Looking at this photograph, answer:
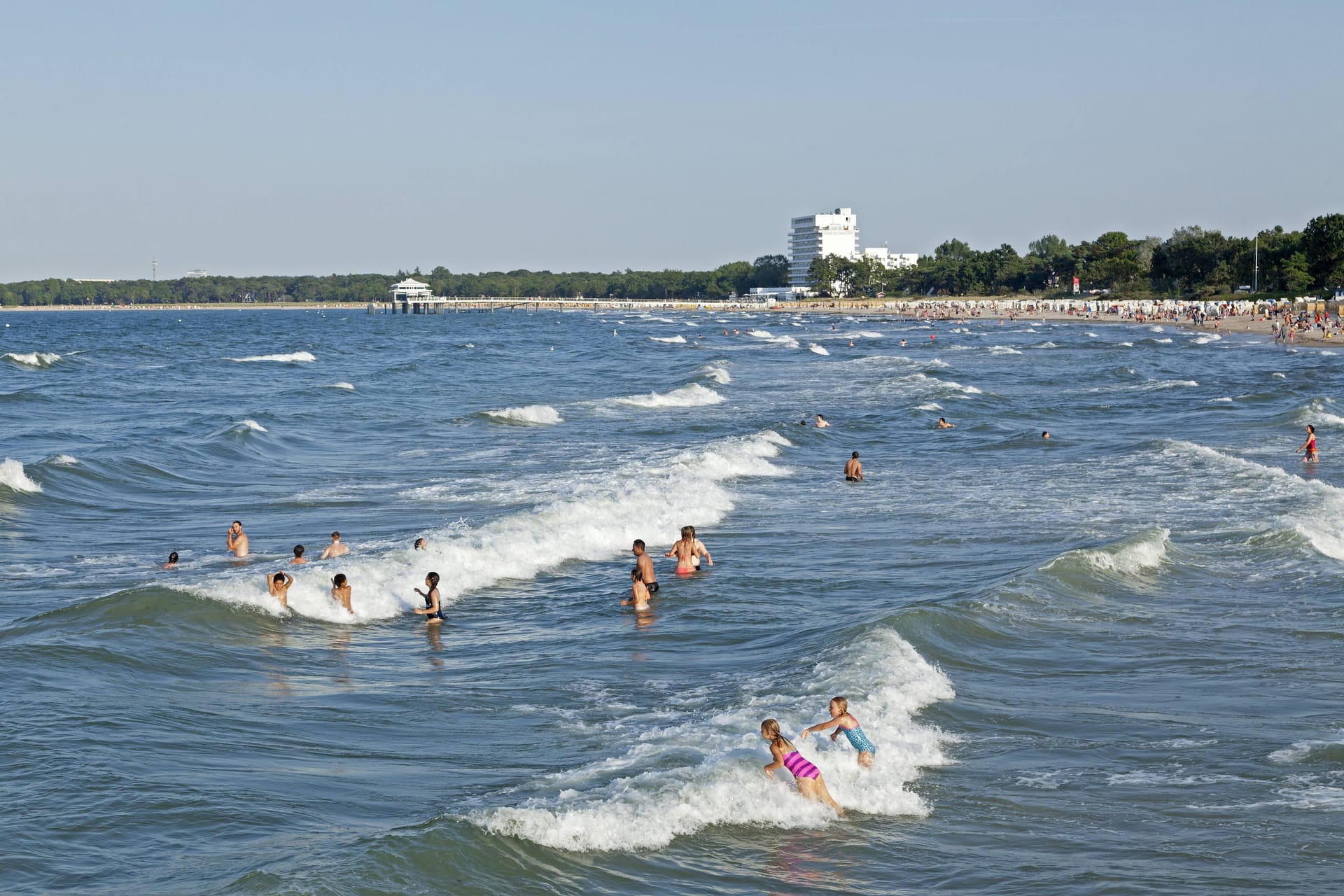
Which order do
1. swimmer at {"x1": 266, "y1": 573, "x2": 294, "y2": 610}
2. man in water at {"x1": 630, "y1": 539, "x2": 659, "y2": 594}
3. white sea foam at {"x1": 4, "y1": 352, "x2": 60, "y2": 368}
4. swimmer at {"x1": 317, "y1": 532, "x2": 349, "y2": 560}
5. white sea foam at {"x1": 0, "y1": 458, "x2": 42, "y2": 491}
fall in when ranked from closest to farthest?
swimmer at {"x1": 266, "y1": 573, "x2": 294, "y2": 610}, man in water at {"x1": 630, "y1": 539, "x2": 659, "y2": 594}, swimmer at {"x1": 317, "y1": 532, "x2": 349, "y2": 560}, white sea foam at {"x1": 0, "y1": 458, "x2": 42, "y2": 491}, white sea foam at {"x1": 4, "y1": 352, "x2": 60, "y2": 368}

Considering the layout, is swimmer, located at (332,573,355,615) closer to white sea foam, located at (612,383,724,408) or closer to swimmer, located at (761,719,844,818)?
swimmer, located at (761,719,844,818)

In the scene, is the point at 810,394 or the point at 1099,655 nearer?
the point at 1099,655

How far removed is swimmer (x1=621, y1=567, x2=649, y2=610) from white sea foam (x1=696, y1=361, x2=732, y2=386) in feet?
135

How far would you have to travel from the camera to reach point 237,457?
32.7 metres

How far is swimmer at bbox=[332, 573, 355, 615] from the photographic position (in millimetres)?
16203

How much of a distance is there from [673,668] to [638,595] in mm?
2879

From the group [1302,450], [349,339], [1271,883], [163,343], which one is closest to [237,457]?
[1302,450]

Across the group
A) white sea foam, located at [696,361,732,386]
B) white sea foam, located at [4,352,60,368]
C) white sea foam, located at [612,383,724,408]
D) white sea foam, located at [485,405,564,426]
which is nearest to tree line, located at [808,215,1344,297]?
white sea foam, located at [696,361,732,386]

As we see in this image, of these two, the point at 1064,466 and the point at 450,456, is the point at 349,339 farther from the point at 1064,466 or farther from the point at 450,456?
the point at 1064,466

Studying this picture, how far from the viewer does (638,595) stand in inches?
655

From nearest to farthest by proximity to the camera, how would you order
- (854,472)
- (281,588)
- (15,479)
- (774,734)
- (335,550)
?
(774,734) → (281,588) → (335,550) → (15,479) → (854,472)

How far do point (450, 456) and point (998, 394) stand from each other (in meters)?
25.2

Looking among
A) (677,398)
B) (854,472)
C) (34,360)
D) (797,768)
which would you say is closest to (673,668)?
(797,768)

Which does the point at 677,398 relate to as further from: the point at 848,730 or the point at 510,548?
the point at 848,730
